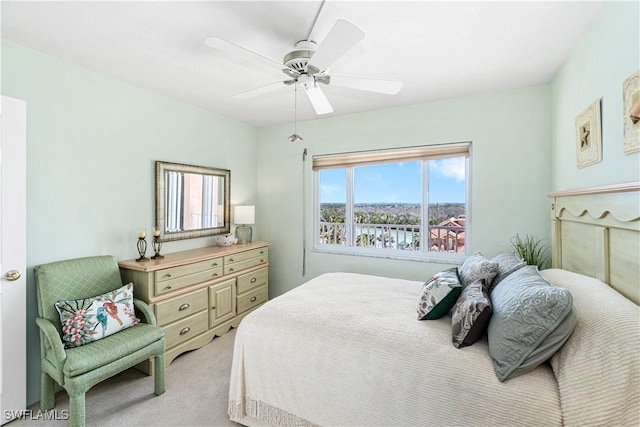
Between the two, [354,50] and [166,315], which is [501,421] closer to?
[354,50]

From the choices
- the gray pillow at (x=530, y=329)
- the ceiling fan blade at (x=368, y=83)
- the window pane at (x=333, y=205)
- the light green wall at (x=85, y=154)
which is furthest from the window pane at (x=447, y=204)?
the light green wall at (x=85, y=154)

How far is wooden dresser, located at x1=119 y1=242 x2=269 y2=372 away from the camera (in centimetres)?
248

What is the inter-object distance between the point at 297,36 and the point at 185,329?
264 cm

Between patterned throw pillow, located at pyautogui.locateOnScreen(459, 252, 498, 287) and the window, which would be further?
the window

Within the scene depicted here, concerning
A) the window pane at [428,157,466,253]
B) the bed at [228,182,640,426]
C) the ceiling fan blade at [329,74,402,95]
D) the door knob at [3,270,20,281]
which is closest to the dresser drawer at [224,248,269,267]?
the bed at [228,182,640,426]

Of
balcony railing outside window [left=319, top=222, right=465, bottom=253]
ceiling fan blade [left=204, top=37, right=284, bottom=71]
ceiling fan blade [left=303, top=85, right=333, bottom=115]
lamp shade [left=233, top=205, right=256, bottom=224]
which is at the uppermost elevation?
ceiling fan blade [left=204, top=37, right=284, bottom=71]

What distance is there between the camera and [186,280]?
2713 millimetres

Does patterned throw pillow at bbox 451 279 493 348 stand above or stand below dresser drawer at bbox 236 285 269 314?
above

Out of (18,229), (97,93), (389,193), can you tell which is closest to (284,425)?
(18,229)

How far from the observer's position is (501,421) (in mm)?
1206

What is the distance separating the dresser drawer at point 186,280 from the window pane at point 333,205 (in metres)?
1.53

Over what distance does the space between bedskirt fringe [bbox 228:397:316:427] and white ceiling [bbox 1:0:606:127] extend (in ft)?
7.64

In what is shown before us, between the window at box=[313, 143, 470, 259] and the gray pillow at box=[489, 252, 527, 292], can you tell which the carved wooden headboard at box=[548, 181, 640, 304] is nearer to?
the gray pillow at box=[489, 252, 527, 292]

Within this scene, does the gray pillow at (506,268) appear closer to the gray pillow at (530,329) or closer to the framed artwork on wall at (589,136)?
the gray pillow at (530,329)
